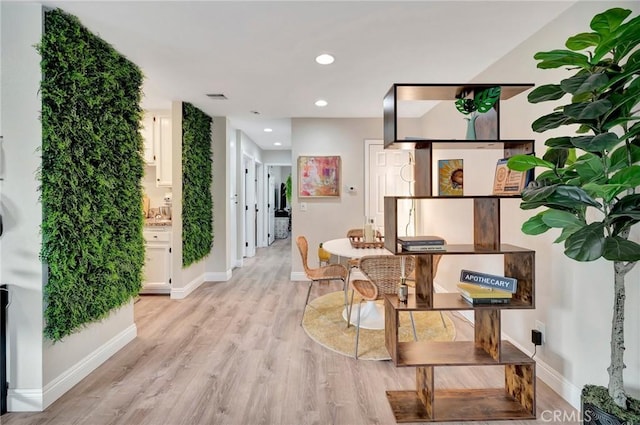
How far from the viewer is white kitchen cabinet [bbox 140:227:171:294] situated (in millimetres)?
4090

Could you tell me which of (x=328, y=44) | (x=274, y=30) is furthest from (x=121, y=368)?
(x=328, y=44)

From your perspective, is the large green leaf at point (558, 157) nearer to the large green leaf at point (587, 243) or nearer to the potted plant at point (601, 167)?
the potted plant at point (601, 167)

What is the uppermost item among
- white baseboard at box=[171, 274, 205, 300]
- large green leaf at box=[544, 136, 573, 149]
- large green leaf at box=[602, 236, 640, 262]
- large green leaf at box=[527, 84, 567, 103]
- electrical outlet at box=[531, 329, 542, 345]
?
large green leaf at box=[527, 84, 567, 103]

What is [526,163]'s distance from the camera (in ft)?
4.77

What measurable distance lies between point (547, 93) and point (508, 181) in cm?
52

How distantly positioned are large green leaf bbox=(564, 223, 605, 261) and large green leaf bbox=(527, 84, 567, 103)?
24.3 inches

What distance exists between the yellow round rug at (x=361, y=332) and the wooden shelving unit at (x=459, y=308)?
Result: 2.11 ft

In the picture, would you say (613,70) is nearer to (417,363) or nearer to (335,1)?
(335,1)

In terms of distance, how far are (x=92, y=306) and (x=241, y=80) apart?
2.40 m

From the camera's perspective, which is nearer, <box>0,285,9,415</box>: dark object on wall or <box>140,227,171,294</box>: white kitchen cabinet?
<box>0,285,9,415</box>: dark object on wall

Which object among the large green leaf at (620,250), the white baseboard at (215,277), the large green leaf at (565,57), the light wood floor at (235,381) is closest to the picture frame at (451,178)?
the large green leaf at (565,57)

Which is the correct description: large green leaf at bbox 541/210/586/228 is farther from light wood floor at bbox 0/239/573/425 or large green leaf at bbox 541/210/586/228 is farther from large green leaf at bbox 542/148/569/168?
light wood floor at bbox 0/239/573/425

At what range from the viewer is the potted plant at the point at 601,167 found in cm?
125

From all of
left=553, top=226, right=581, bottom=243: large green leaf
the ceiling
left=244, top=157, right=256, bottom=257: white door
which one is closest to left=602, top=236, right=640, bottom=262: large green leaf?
Answer: left=553, top=226, right=581, bottom=243: large green leaf
